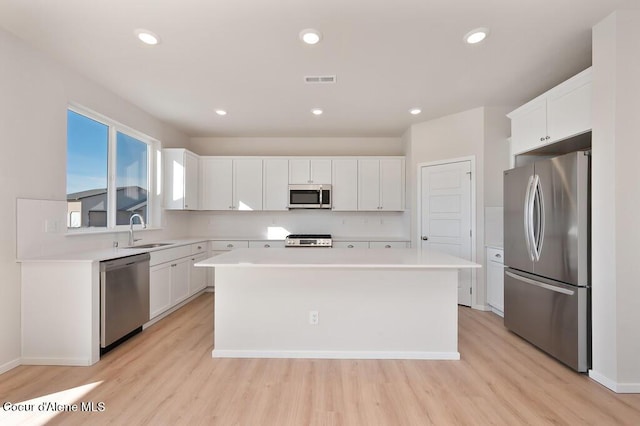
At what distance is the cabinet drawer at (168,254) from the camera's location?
332 cm

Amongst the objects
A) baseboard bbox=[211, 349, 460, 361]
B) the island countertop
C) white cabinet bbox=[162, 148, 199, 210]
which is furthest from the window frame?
baseboard bbox=[211, 349, 460, 361]

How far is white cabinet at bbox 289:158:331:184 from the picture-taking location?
16.4 ft

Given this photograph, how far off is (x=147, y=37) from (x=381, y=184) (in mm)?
3699

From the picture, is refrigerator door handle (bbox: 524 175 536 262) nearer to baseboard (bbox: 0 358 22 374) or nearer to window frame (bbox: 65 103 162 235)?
window frame (bbox: 65 103 162 235)

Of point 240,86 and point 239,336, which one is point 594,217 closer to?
point 239,336

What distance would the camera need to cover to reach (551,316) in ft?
8.18

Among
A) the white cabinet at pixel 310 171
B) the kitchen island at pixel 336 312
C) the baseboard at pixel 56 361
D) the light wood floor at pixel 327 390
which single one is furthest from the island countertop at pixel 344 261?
the white cabinet at pixel 310 171

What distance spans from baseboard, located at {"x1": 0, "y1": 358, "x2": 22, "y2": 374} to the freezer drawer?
4392 mm

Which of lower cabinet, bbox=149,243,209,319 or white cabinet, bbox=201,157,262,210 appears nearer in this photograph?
lower cabinet, bbox=149,243,209,319

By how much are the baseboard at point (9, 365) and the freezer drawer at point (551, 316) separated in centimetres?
439

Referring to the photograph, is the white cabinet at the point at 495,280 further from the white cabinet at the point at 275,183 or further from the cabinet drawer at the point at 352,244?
the white cabinet at the point at 275,183

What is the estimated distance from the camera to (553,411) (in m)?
1.86

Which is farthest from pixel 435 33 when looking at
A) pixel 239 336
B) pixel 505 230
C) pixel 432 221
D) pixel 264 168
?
pixel 264 168

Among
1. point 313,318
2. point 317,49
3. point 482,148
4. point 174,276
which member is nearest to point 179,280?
point 174,276
